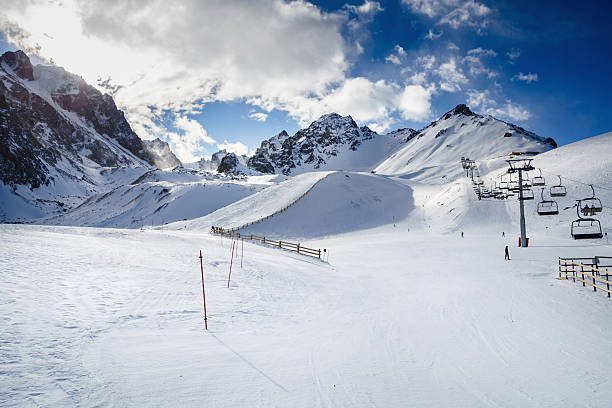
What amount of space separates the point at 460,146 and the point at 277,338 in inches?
5432

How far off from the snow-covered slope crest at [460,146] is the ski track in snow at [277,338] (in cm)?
7525

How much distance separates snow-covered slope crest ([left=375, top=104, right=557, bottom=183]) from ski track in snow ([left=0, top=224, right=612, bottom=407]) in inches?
2963

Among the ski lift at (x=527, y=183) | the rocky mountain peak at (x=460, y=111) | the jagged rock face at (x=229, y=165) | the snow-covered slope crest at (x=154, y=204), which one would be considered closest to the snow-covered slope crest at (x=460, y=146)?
the rocky mountain peak at (x=460, y=111)

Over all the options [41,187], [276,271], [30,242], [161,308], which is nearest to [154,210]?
[30,242]

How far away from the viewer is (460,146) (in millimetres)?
123125

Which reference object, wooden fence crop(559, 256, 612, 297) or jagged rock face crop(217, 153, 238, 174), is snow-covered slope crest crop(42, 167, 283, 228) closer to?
jagged rock face crop(217, 153, 238, 174)

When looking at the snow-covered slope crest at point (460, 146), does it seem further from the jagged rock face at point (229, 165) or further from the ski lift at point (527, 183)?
the jagged rock face at point (229, 165)

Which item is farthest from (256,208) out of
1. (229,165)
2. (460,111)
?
(460,111)

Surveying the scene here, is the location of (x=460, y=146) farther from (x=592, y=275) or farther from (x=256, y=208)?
(x=592, y=275)

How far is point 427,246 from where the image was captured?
31.1m

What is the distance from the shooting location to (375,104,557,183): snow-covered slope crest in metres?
97.8

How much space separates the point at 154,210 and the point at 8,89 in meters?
222

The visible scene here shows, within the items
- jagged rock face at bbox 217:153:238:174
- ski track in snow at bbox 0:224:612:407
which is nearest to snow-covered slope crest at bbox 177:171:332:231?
ski track in snow at bbox 0:224:612:407

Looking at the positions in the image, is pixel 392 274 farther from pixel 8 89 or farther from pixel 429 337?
pixel 8 89
